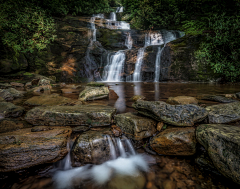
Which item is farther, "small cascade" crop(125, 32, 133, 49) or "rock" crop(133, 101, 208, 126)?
"small cascade" crop(125, 32, 133, 49)

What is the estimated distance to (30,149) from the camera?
1.82 metres

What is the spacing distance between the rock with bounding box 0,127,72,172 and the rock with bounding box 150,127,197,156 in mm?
1685

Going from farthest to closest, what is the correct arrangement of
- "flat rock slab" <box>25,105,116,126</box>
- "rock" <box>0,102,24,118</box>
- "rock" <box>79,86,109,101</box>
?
"rock" <box>79,86,109,101</box> → "rock" <box>0,102,24,118</box> → "flat rock slab" <box>25,105,116,126</box>

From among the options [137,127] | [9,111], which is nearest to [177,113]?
[137,127]

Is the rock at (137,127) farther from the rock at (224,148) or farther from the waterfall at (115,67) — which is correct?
the waterfall at (115,67)

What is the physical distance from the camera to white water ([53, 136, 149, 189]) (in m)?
1.77

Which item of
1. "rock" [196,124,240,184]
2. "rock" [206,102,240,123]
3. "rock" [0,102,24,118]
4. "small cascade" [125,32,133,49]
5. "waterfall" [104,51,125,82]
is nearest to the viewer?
"rock" [196,124,240,184]

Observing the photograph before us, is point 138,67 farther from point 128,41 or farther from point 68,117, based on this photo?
point 68,117

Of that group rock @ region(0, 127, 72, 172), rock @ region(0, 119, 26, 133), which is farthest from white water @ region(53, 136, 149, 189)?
rock @ region(0, 119, 26, 133)

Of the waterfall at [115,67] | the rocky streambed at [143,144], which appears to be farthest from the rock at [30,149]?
the waterfall at [115,67]

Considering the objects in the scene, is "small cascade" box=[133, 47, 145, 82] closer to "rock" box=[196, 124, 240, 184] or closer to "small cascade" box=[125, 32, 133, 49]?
"small cascade" box=[125, 32, 133, 49]

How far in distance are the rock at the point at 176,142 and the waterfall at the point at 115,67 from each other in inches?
492

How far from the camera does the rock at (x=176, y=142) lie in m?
2.00

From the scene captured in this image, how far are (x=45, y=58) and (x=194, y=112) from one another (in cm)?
1582
